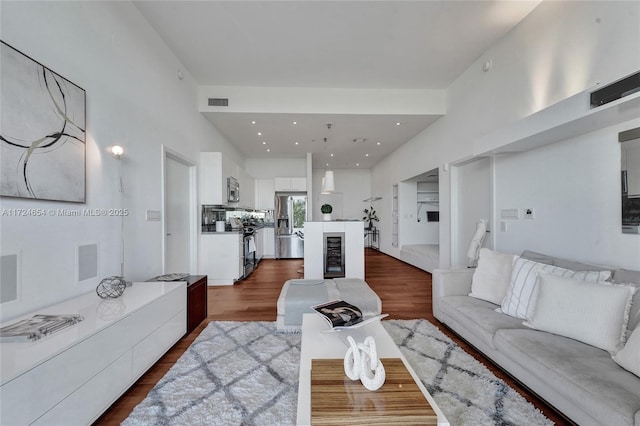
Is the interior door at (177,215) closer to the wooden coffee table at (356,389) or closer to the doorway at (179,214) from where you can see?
the doorway at (179,214)

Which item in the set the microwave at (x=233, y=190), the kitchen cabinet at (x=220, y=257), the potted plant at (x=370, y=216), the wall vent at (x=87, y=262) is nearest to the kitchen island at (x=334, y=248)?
the kitchen cabinet at (x=220, y=257)

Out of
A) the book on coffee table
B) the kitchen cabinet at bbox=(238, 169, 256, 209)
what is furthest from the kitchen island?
the kitchen cabinet at bbox=(238, 169, 256, 209)

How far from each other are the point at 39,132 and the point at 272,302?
2.86 m

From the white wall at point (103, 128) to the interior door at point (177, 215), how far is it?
43 centimetres

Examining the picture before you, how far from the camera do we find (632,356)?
132 centimetres

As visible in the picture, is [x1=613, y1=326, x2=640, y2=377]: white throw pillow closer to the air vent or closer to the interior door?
the interior door

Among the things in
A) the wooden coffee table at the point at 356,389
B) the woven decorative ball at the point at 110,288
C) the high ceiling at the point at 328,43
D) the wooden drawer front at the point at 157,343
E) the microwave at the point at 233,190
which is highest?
the high ceiling at the point at 328,43

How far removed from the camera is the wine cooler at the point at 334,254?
178 inches

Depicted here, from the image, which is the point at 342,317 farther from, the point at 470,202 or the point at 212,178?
the point at 212,178

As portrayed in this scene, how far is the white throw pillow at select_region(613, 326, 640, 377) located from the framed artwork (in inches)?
137

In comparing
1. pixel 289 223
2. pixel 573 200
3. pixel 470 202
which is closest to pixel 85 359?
pixel 573 200

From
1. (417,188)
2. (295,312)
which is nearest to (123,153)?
(295,312)

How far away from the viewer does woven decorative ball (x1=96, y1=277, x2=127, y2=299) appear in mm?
1972

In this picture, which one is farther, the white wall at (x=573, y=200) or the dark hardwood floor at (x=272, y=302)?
the white wall at (x=573, y=200)
